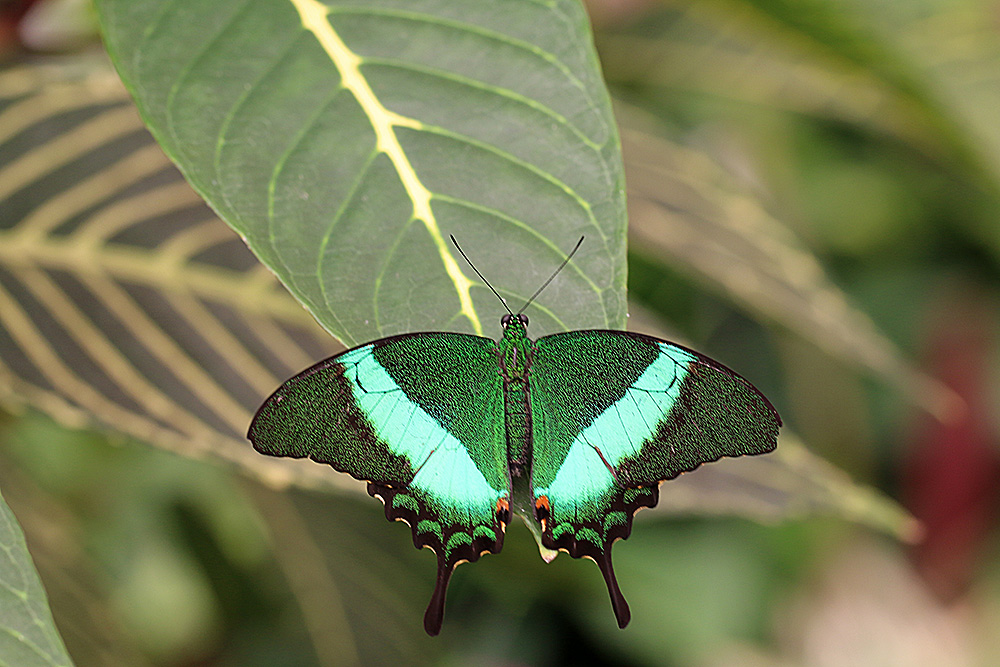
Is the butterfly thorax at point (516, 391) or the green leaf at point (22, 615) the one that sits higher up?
the butterfly thorax at point (516, 391)

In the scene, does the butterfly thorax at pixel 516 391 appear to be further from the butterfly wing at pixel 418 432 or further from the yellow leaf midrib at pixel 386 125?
the yellow leaf midrib at pixel 386 125

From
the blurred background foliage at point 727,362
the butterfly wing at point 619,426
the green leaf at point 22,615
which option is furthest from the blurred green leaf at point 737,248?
the green leaf at point 22,615

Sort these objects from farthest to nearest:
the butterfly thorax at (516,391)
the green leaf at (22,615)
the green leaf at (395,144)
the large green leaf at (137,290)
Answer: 1. the large green leaf at (137,290)
2. the butterfly thorax at (516,391)
3. the green leaf at (395,144)
4. the green leaf at (22,615)

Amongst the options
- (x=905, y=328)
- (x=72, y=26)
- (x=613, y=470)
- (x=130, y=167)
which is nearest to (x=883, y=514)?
(x=613, y=470)

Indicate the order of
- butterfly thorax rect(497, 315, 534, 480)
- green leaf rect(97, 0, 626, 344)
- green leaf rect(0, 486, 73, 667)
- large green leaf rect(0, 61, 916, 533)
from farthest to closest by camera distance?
large green leaf rect(0, 61, 916, 533)
butterfly thorax rect(497, 315, 534, 480)
green leaf rect(97, 0, 626, 344)
green leaf rect(0, 486, 73, 667)

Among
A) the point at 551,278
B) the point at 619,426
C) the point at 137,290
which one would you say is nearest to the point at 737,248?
the point at 619,426

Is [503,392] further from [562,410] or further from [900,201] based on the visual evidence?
[900,201]

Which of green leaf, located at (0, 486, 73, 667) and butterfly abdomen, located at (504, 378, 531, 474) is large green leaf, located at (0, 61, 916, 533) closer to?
butterfly abdomen, located at (504, 378, 531, 474)

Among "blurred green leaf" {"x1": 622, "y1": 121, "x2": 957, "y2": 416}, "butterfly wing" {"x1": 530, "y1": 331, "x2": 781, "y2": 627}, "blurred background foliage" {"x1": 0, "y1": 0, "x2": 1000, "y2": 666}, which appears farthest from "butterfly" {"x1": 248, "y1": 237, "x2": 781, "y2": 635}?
"blurred green leaf" {"x1": 622, "y1": 121, "x2": 957, "y2": 416}
